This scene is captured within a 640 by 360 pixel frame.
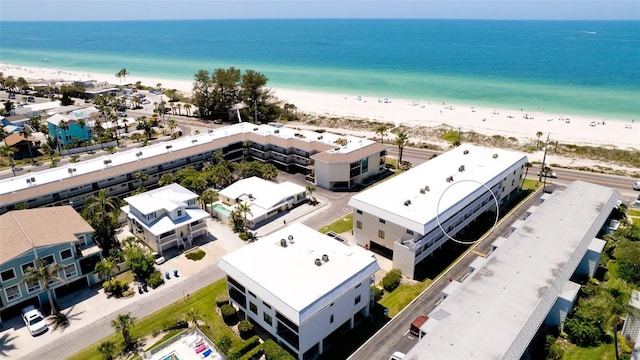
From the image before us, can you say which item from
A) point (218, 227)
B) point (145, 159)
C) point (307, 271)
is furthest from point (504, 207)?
point (145, 159)

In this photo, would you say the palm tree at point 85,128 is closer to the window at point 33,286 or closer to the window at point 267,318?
the window at point 33,286

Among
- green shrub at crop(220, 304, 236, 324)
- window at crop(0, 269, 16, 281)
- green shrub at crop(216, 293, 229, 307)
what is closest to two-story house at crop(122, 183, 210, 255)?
green shrub at crop(216, 293, 229, 307)

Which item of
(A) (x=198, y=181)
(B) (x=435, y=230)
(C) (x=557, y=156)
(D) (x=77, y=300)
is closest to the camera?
(D) (x=77, y=300)

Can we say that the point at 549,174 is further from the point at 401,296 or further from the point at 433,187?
the point at 401,296

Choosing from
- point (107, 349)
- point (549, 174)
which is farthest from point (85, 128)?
point (549, 174)

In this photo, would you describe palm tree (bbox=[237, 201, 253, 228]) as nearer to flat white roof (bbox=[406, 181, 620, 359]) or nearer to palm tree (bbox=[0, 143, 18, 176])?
flat white roof (bbox=[406, 181, 620, 359])

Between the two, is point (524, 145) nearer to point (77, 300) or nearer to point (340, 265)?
point (340, 265)
